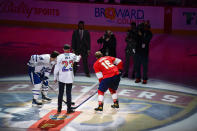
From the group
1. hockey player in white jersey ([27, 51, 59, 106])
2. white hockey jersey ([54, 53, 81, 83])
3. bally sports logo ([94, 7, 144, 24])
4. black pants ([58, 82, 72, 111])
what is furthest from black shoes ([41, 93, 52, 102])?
bally sports logo ([94, 7, 144, 24])

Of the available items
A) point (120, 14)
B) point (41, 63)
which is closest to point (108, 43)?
point (41, 63)

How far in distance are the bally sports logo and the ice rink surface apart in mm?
8859

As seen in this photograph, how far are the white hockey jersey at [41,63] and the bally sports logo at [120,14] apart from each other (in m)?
11.8

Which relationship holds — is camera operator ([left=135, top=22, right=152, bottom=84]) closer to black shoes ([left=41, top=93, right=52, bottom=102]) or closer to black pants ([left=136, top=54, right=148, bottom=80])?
black pants ([left=136, top=54, right=148, bottom=80])

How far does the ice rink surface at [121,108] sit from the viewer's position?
8.07 metres

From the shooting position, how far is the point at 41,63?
9266 millimetres

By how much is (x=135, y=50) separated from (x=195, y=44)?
7470 millimetres

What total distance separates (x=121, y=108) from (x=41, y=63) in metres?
2.25

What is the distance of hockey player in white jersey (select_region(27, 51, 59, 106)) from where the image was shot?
9.16m

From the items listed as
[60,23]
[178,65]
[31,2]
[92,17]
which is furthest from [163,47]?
[31,2]

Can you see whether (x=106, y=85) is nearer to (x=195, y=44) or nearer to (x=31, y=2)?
(x=195, y=44)

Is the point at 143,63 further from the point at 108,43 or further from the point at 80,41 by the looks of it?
the point at 80,41

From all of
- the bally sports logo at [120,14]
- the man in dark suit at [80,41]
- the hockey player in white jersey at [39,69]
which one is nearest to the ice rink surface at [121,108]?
the hockey player in white jersey at [39,69]

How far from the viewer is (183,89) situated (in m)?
11.4
